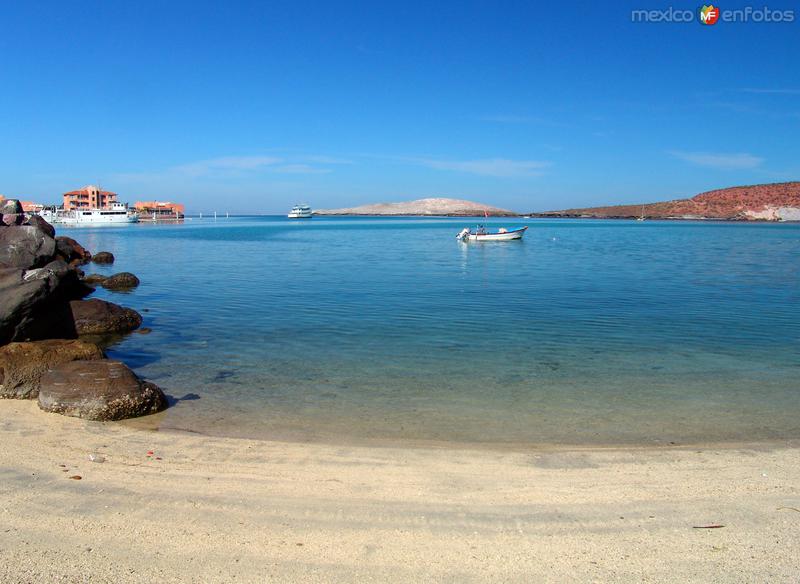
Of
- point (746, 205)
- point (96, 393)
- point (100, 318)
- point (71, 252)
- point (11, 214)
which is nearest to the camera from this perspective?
point (96, 393)

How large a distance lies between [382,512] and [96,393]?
17.0 feet

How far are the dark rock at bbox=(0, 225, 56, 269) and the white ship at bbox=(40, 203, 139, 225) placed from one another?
365ft

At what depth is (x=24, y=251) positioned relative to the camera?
51.9 feet

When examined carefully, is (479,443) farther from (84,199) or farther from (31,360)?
(84,199)

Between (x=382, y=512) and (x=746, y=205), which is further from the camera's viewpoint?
(x=746, y=205)

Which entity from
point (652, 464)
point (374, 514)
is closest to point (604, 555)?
point (374, 514)

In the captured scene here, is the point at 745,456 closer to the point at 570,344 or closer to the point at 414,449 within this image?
the point at 414,449

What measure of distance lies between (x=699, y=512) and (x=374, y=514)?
127 inches

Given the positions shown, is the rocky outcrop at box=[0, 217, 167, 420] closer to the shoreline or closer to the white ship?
the shoreline

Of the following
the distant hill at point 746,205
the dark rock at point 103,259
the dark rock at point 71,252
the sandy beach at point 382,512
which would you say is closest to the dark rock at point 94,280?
the dark rock at point 71,252

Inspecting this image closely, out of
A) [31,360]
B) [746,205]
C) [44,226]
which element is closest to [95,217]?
[44,226]

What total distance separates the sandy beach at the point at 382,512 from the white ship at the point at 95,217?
123720mm

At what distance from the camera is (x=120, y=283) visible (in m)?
26.3

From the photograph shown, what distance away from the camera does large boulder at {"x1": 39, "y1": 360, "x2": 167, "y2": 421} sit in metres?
8.62
